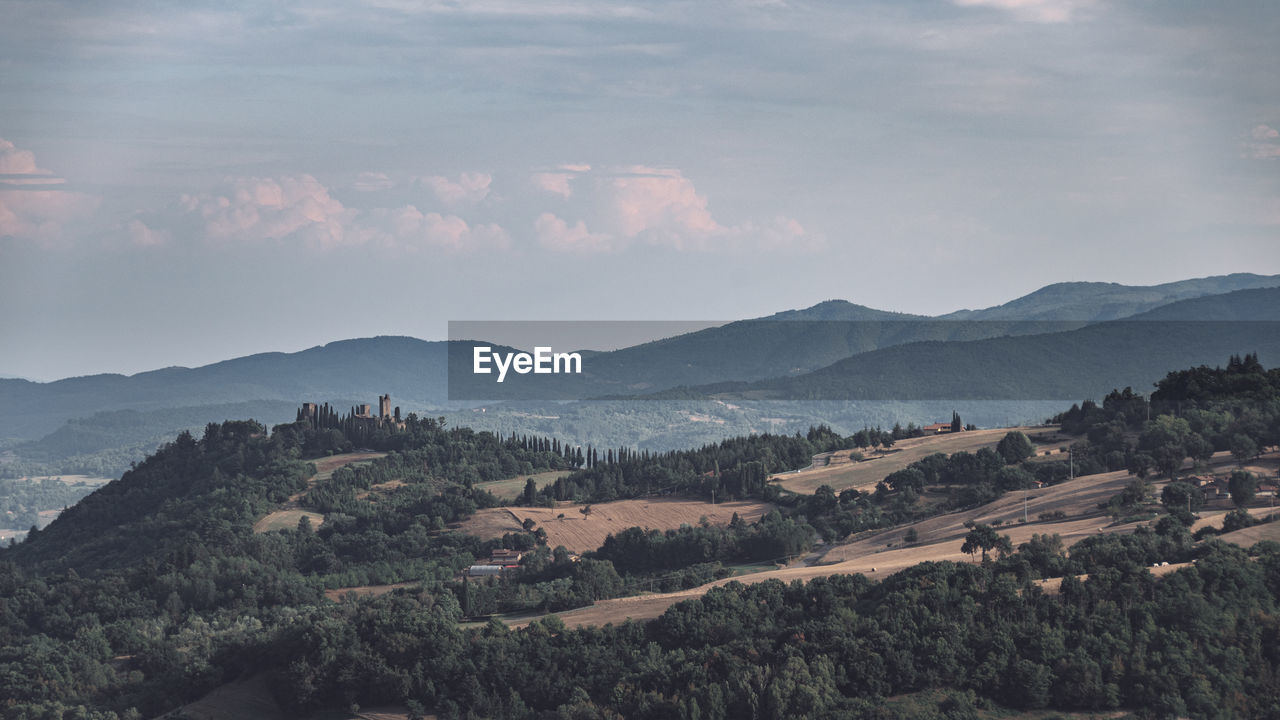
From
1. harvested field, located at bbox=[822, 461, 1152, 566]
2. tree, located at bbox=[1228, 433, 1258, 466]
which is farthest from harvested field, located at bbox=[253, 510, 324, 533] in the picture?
tree, located at bbox=[1228, 433, 1258, 466]

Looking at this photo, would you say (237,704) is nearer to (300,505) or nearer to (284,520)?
(284,520)

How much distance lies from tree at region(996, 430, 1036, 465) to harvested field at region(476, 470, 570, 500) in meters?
60.4

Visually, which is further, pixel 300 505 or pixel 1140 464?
pixel 300 505

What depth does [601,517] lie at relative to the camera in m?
147

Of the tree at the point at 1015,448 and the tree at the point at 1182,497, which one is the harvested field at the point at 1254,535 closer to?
the tree at the point at 1182,497

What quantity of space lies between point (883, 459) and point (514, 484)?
164 ft

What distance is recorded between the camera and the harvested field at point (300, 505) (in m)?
156

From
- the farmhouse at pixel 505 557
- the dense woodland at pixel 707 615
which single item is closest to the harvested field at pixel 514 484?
the dense woodland at pixel 707 615

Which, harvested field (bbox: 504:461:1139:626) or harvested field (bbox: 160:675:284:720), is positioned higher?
harvested field (bbox: 504:461:1139:626)

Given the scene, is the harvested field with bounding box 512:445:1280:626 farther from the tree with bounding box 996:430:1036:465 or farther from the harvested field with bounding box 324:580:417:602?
the harvested field with bounding box 324:580:417:602

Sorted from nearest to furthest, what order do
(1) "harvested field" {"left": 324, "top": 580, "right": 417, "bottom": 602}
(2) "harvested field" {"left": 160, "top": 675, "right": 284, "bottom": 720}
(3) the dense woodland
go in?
(3) the dense woodland
(2) "harvested field" {"left": 160, "top": 675, "right": 284, "bottom": 720}
(1) "harvested field" {"left": 324, "top": 580, "right": 417, "bottom": 602}

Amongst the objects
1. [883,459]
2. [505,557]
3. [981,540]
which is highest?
[883,459]

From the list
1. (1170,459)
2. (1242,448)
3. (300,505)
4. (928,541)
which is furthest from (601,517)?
(1242,448)

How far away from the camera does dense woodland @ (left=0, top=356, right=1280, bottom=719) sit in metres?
61.2
